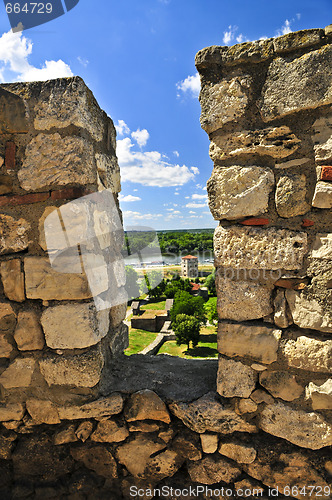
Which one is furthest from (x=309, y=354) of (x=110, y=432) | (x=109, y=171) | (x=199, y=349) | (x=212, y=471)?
(x=199, y=349)

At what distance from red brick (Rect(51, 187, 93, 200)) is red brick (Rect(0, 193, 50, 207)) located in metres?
0.05

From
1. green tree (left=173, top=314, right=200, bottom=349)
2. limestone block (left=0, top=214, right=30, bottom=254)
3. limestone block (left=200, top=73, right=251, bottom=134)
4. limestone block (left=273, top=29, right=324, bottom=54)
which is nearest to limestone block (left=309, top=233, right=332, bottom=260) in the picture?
limestone block (left=200, top=73, right=251, bottom=134)

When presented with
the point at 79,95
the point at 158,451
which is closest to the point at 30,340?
the point at 158,451

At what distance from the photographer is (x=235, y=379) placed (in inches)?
66.3

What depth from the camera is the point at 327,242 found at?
1.49 metres

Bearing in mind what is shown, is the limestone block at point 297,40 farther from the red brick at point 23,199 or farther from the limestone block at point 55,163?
the red brick at point 23,199

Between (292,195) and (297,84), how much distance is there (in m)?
0.53

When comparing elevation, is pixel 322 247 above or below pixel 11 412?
above

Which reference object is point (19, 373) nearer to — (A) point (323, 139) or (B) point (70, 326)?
(B) point (70, 326)

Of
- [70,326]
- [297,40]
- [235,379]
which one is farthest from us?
[70,326]

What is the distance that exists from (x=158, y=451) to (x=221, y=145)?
180cm

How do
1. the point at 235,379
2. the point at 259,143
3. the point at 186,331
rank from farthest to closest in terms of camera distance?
the point at 186,331
the point at 235,379
the point at 259,143

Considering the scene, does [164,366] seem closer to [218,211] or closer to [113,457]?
[113,457]

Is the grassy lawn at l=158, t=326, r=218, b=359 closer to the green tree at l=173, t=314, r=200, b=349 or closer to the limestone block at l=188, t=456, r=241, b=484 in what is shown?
the green tree at l=173, t=314, r=200, b=349
